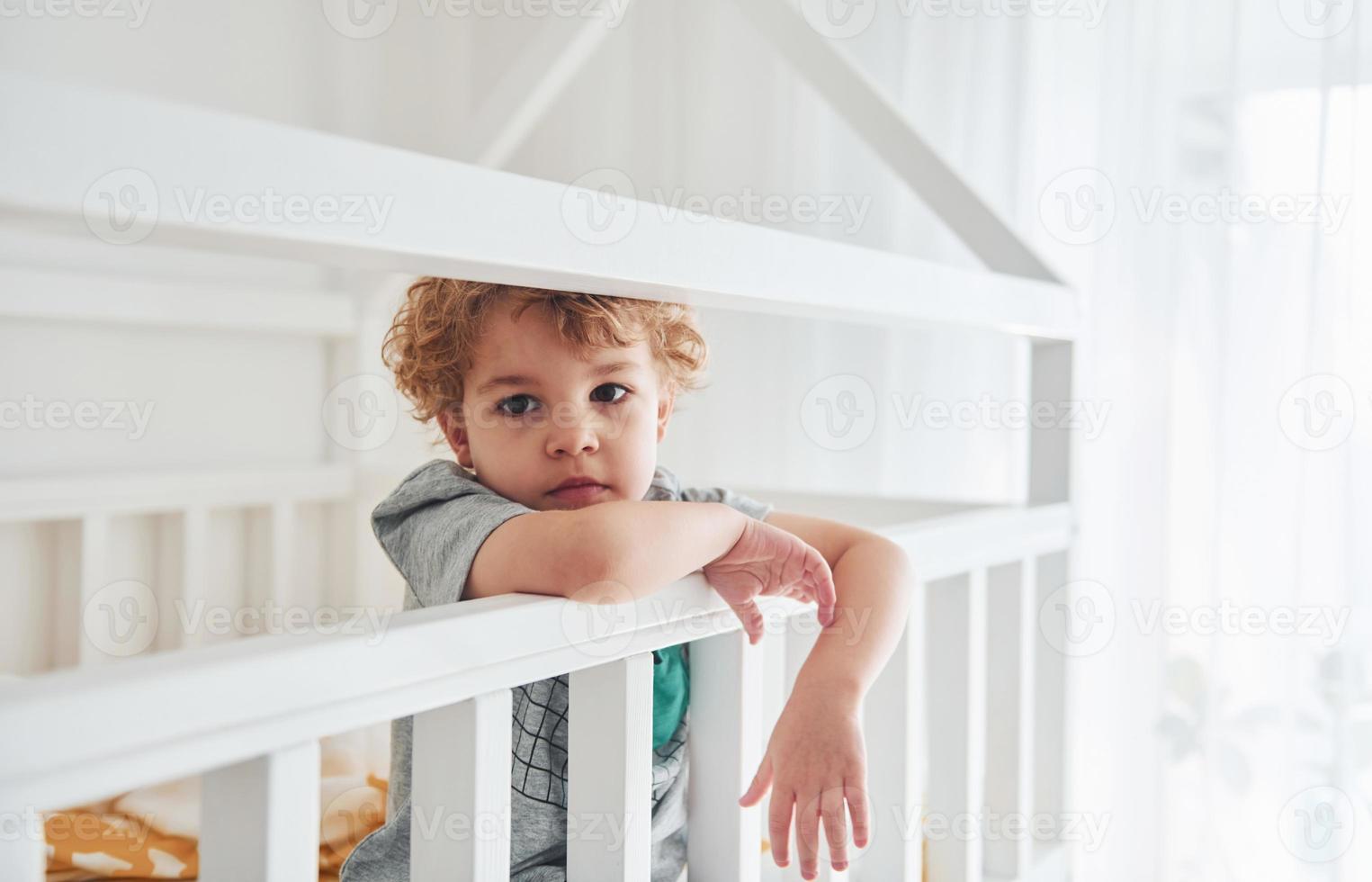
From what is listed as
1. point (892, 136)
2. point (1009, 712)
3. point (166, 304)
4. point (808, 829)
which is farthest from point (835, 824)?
point (166, 304)

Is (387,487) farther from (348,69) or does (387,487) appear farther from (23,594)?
(348,69)

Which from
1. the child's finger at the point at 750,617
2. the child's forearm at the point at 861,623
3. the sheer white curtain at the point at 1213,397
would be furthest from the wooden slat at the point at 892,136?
the child's finger at the point at 750,617

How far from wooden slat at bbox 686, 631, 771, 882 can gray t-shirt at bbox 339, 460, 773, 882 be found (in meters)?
0.05

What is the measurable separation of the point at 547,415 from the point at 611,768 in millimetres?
280

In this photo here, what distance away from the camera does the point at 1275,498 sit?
1.26 metres

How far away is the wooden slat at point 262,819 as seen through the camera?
407 millimetres

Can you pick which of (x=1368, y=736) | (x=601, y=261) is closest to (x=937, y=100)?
(x=1368, y=736)

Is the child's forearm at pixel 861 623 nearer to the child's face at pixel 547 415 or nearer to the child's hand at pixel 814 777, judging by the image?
the child's hand at pixel 814 777

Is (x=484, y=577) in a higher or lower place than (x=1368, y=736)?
higher

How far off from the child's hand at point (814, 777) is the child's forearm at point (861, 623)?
0.01 meters

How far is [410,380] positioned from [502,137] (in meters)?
0.63

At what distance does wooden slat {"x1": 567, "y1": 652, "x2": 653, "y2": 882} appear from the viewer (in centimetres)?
56

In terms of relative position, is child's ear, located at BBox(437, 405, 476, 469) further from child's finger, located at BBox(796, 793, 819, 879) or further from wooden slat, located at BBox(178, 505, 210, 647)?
wooden slat, located at BBox(178, 505, 210, 647)

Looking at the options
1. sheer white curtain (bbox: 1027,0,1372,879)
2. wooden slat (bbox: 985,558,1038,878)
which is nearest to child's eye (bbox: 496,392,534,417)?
wooden slat (bbox: 985,558,1038,878)
